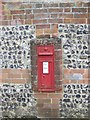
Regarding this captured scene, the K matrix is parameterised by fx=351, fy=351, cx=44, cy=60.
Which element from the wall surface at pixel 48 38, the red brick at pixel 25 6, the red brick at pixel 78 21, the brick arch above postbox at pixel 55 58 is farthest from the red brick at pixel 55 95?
the red brick at pixel 25 6

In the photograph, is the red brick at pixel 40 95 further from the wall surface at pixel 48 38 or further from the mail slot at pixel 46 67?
the mail slot at pixel 46 67

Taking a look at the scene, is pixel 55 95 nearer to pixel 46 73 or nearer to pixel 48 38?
pixel 46 73

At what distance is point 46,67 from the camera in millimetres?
6531

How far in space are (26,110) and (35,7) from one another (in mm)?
1958

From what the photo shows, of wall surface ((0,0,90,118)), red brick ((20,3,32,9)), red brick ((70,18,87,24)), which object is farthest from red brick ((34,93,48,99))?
red brick ((20,3,32,9))

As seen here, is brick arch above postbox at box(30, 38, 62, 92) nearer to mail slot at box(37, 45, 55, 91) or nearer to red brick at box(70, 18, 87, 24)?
mail slot at box(37, 45, 55, 91)

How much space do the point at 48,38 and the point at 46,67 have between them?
0.55 metres

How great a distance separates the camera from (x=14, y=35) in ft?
21.8

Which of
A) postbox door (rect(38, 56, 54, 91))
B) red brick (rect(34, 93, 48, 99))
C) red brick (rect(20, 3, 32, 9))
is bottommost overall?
red brick (rect(34, 93, 48, 99))

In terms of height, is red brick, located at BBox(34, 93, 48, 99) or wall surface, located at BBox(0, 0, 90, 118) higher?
wall surface, located at BBox(0, 0, 90, 118)

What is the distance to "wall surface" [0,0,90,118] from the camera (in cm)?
652

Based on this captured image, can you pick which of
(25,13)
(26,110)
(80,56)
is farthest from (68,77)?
(25,13)

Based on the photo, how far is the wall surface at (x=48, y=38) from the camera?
652 centimetres

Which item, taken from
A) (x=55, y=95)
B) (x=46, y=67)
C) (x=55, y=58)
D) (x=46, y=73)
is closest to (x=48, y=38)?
(x=55, y=58)
